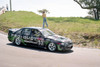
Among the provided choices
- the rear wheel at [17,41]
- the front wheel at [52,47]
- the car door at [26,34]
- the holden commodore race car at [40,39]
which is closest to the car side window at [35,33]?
the holden commodore race car at [40,39]

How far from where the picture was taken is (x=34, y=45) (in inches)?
469

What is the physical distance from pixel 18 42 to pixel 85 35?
7.37m

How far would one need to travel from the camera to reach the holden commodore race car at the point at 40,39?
1119 centimetres

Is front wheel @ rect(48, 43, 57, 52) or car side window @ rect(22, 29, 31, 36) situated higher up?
car side window @ rect(22, 29, 31, 36)

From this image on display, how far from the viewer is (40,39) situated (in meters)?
11.7

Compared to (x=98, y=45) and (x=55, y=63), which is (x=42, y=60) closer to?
(x=55, y=63)

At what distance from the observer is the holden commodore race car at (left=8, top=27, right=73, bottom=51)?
11188 mm

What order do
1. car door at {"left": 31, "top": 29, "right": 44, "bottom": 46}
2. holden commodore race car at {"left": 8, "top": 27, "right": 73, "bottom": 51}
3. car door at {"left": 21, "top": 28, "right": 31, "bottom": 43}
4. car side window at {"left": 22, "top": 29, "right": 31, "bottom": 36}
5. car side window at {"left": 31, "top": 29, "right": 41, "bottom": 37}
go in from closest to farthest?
holden commodore race car at {"left": 8, "top": 27, "right": 73, "bottom": 51}
car door at {"left": 31, "top": 29, "right": 44, "bottom": 46}
car side window at {"left": 31, "top": 29, "right": 41, "bottom": 37}
car door at {"left": 21, "top": 28, "right": 31, "bottom": 43}
car side window at {"left": 22, "top": 29, "right": 31, "bottom": 36}

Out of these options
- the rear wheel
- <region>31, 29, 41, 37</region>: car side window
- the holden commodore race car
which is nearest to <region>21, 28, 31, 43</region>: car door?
the holden commodore race car

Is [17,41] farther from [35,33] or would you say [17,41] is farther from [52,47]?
[52,47]

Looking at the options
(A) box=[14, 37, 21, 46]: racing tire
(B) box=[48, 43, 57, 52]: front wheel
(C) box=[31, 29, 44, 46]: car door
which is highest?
(C) box=[31, 29, 44, 46]: car door

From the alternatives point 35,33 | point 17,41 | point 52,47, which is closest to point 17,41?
point 17,41

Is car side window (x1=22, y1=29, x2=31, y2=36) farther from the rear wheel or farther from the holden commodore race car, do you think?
the rear wheel

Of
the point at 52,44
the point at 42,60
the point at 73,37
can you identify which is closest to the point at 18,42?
the point at 52,44
